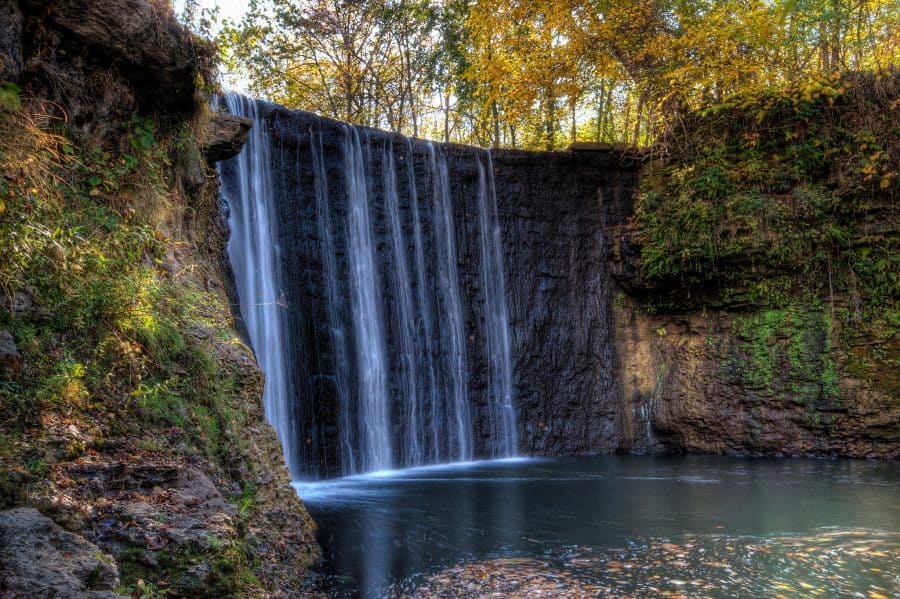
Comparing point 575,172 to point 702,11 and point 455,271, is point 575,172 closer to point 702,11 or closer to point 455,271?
point 455,271

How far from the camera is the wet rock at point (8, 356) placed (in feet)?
10.9

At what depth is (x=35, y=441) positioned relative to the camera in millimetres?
3174

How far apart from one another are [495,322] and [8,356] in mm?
8765

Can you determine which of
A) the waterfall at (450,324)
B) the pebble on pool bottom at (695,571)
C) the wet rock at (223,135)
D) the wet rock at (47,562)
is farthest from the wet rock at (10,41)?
the waterfall at (450,324)

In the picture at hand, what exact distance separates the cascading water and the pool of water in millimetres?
963

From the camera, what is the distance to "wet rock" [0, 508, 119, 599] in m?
2.48

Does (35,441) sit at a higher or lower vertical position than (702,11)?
lower

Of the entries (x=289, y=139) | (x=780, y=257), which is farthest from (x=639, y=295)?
(x=289, y=139)

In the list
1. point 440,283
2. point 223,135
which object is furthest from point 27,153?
point 440,283

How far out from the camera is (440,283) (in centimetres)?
1119

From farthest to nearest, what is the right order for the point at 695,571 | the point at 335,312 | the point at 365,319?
the point at 365,319
the point at 335,312
the point at 695,571

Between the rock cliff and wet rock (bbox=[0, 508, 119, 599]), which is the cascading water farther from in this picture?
wet rock (bbox=[0, 508, 119, 599])

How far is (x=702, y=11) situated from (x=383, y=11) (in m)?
8.16

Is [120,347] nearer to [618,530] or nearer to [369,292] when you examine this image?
[618,530]
